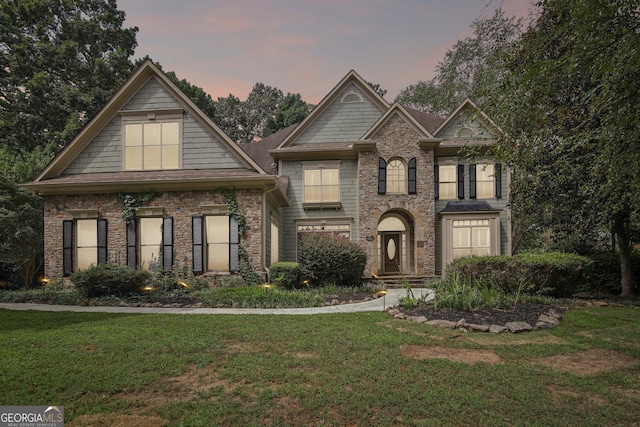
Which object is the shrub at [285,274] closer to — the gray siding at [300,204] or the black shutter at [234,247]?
the black shutter at [234,247]

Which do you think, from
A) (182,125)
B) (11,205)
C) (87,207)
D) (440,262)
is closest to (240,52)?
(182,125)

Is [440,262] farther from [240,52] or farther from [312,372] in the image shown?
[312,372]

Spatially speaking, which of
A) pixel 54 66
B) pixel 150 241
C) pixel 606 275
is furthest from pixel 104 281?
pixel 54 66

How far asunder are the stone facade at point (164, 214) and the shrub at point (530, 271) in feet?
21.8

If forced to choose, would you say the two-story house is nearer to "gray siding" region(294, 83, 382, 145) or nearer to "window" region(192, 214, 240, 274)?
"window" region(192, 214, 240, 274)

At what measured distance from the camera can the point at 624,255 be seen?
12719mm

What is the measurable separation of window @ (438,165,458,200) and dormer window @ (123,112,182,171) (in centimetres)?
1125

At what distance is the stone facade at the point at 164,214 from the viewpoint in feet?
44.2

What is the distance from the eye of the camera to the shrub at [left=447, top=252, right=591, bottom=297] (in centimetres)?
1074

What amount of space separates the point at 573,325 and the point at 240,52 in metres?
13.0

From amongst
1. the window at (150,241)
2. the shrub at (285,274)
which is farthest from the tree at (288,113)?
the shrub at (285,274)

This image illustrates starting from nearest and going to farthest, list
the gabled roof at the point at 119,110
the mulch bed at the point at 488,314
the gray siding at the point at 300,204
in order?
the mulch bed at the point at 488,314 < the gabled roof at the point at 119,110 < the gray siding at the point at 300,204

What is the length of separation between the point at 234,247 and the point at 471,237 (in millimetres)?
10189

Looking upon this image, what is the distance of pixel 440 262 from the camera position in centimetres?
1745
